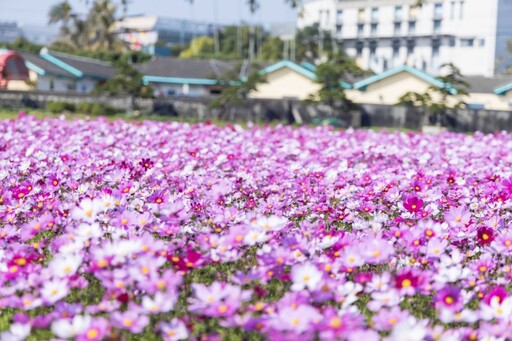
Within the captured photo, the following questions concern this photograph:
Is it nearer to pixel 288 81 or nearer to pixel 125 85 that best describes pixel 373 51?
pixel 288 81

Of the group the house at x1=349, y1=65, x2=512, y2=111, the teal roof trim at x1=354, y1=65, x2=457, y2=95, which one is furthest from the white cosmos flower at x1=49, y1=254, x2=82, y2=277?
the teal roof trim at x1=354, y1=65, x2=457, y2=95

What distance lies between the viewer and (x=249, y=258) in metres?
3.32

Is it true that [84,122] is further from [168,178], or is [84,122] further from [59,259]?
[59,259]

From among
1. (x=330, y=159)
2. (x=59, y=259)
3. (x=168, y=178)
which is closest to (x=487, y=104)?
(x=330, y=159)

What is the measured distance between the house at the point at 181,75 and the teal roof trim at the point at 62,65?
486 centimetres

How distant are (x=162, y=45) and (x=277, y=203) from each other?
366ft

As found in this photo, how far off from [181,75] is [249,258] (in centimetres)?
4765

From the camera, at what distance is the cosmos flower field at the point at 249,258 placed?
2.16 metres

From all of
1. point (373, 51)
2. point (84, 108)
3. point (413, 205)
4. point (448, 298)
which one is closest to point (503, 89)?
point (84, 108)

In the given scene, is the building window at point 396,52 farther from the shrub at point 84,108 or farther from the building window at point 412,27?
the shrub at point 84,108

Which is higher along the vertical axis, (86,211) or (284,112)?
(86,211)

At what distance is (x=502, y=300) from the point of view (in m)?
2.53

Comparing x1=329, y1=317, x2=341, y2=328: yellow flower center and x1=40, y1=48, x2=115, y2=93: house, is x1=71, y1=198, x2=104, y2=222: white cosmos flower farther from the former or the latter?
x1=40, y1=48, x2=115, y2=93: house

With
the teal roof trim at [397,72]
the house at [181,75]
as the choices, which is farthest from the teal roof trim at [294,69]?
the house at [181,75]
